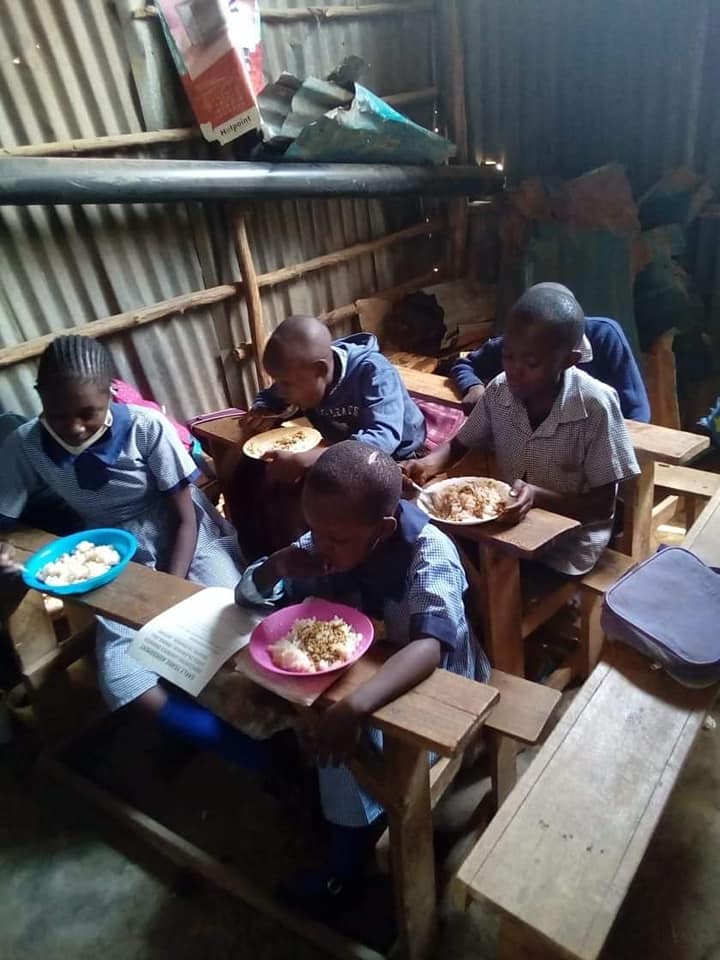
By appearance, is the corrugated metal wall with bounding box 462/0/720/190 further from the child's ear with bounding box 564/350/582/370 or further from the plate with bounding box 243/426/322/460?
the plate with bounding box 243/426/322/460

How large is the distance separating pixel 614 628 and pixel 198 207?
10.4ft

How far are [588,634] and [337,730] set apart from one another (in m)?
1.56

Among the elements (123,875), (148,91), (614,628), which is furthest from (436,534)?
(148,91)

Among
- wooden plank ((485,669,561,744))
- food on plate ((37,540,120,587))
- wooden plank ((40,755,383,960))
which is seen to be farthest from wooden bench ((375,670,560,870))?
food on plate ((37,540,120,587))

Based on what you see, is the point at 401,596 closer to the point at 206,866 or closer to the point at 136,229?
the point at 206,866

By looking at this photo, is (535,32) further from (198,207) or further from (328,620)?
(328,620)

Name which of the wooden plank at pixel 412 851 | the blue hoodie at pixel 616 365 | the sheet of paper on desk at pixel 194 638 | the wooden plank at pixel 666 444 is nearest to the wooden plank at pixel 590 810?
the wooden plank at pixel 412 851

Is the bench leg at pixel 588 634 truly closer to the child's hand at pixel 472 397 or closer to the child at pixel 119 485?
the child's hand at pixel 472 397

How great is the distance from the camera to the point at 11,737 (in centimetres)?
280

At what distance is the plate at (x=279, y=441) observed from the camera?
2607 mm

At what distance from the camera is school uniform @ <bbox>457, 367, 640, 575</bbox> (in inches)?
87.9

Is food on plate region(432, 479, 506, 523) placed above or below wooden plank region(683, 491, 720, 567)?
above

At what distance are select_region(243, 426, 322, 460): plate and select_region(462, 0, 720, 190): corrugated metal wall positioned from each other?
3752 mm

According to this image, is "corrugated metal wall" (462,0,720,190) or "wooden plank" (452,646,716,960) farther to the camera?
"corrugated metal wall" (462,0,720,190)
